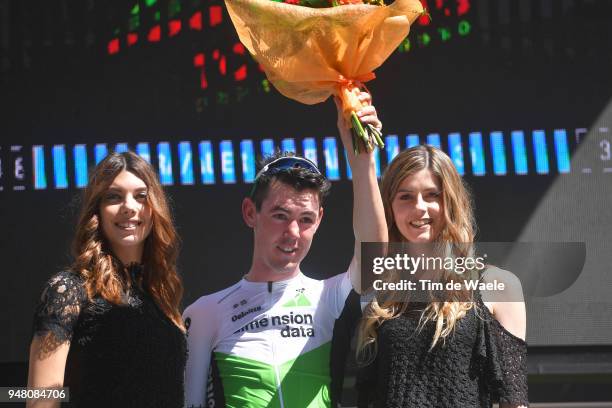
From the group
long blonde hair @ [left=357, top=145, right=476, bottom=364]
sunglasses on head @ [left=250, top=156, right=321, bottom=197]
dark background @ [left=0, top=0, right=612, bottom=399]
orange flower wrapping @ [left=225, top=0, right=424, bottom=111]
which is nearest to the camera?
orange flower wrapping @ [left=225, top=0, right=424, bottom=111]

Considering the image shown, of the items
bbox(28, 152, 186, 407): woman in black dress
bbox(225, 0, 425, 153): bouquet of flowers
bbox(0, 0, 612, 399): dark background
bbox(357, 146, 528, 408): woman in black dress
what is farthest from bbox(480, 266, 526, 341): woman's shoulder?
bbox(0, 0, 612, 399): dark background

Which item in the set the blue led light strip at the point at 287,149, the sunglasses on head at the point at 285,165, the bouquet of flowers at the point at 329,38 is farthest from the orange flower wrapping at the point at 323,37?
the blue led light strip at the point at 287,149

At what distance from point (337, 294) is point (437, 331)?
1.11 feet

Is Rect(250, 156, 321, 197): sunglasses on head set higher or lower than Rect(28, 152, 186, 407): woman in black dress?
higher

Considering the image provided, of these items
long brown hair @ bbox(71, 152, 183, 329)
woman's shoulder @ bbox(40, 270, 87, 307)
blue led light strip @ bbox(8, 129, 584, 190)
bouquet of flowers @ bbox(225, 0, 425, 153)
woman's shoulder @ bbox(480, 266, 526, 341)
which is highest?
blue led light strip @ bbox(8, 129, 584, 190)

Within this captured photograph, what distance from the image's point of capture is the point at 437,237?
2.92 m

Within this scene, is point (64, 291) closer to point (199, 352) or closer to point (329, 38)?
point (199, 352)

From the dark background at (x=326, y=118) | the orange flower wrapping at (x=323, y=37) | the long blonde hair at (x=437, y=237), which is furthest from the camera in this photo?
the dark background at (x=326, y=118)

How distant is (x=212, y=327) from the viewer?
290 centimetres

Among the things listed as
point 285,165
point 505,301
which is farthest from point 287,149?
point 505,301

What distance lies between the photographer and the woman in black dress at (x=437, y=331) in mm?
2734

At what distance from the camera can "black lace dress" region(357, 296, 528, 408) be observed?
107 inches

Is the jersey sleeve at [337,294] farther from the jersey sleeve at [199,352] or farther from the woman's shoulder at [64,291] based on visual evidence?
the woman's shoulder at [64,291]

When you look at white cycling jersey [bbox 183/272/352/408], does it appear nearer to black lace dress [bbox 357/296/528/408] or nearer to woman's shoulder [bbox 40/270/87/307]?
black lace dress [bbox 357/296/528/408]
